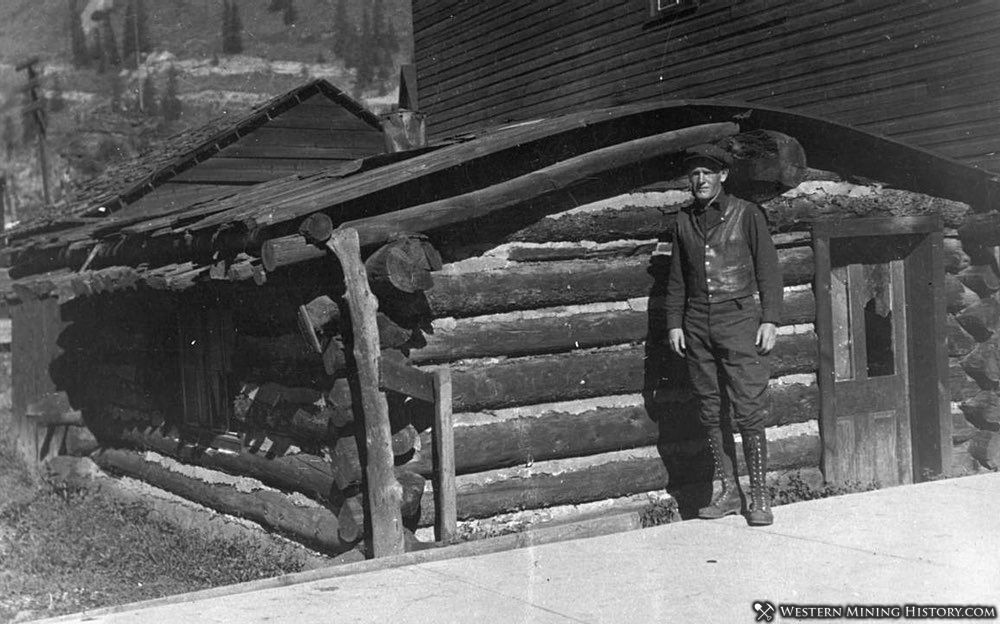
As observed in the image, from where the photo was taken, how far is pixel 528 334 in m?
7.90

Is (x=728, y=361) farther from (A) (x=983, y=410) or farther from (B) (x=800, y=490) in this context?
(A) (x=983, y=410)

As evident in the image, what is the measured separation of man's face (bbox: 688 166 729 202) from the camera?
730 cm

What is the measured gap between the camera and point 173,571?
8.40 metres

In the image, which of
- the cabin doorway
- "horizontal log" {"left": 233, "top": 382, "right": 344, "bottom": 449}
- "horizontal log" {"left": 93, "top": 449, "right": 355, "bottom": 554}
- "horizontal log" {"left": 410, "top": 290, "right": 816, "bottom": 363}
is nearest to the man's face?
"horizontal log" {"left": 410, "top": 290, "right": 816, "bottom": 363}

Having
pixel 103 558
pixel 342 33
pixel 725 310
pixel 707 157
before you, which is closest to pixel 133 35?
pixel 342 33

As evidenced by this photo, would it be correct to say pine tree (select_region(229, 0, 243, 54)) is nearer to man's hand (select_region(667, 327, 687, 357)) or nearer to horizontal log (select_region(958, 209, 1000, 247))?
horizontal log (select_region(958, 209, 1000, 247))

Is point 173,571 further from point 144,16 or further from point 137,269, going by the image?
point 144,16

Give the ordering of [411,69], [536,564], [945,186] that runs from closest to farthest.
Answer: [536,564] → [945,186] → [411,69]

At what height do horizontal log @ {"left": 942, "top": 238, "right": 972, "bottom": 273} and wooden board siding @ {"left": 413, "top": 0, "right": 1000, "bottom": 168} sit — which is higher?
wooden board siding @ {"left": 413, "top": 0, "right": 1000, "bottom": 168}

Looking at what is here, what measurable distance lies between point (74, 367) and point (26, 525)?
306 cm

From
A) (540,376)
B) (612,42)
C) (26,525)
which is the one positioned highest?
(612,42)

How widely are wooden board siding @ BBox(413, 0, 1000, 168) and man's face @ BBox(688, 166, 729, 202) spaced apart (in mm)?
5267

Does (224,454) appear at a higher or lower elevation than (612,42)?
lower

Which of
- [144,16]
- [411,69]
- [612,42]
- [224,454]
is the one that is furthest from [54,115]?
[224,454]
